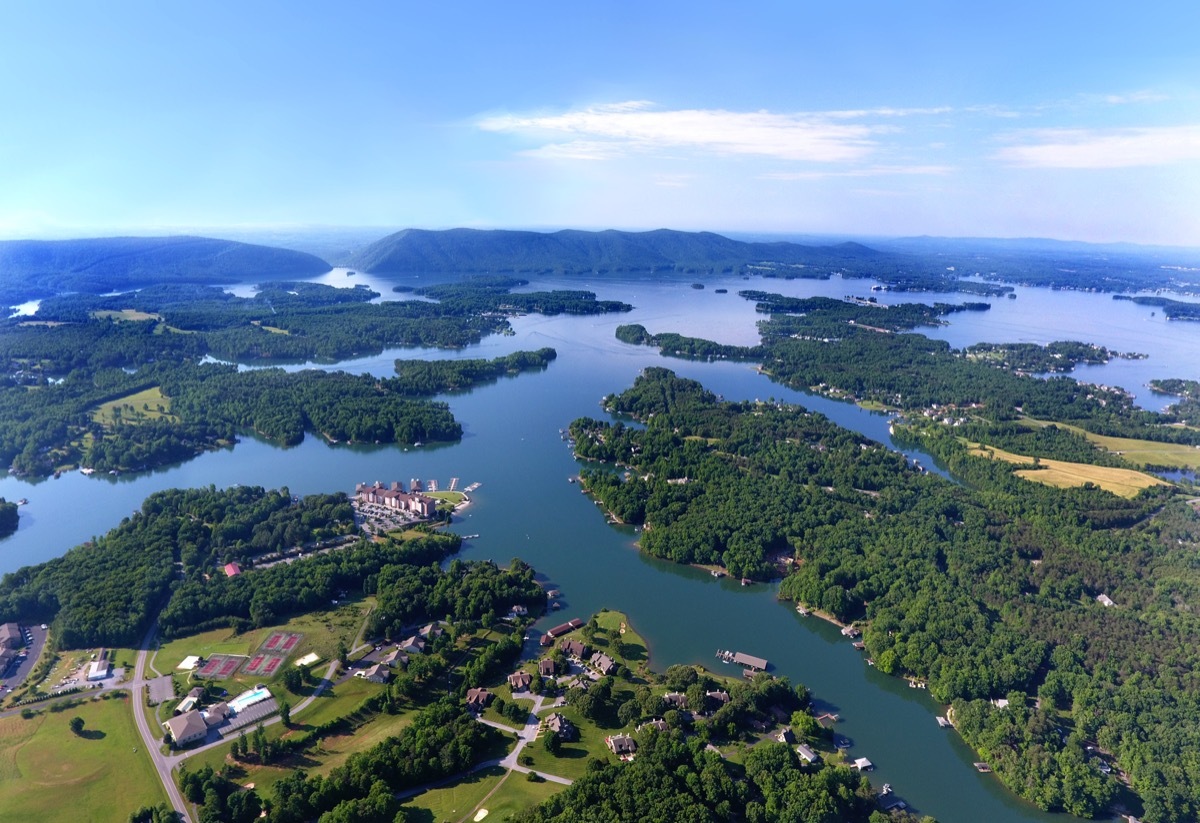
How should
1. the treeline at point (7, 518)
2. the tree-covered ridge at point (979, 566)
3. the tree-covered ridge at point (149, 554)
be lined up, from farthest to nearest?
1. the treeline at point (7, 518)
2. the tree-covered ridge at point (149, 554)
3. the tree-covered ridge at point (979, 566)

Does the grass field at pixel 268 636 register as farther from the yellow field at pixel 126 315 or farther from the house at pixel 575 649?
the yellow field at pixel 126 315

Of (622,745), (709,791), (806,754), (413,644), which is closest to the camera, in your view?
(709,791)

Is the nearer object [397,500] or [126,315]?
[397,500]

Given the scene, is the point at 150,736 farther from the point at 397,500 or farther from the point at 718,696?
the point at 718,696

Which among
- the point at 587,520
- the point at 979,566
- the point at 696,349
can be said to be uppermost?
A: the point at 696,349

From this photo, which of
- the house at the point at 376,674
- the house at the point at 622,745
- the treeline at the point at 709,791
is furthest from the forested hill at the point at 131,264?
the treeline at the point at 709,791

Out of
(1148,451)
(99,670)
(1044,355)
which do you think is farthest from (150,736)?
(1044,355)

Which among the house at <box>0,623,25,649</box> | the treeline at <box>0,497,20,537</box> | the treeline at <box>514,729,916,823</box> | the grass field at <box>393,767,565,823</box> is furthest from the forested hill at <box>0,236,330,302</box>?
the treeline at <box>514,729,916,823</box>
